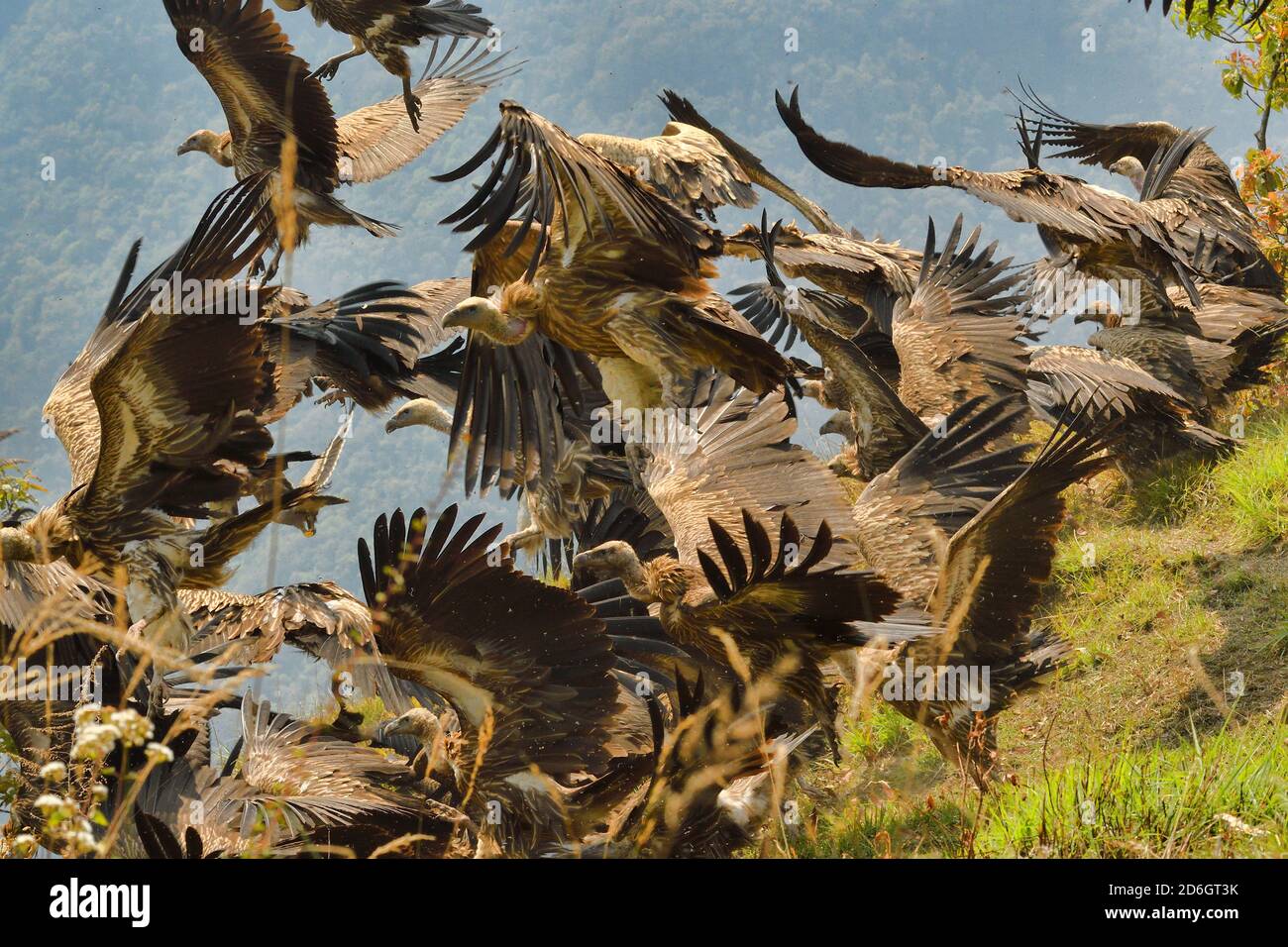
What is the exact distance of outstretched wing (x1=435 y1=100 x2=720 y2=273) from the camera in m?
4.84

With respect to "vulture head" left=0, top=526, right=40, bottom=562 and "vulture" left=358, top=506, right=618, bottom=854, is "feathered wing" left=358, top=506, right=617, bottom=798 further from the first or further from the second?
"vulture head" left=0, top=526, right=40, bottom=562

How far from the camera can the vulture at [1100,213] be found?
6.42 m

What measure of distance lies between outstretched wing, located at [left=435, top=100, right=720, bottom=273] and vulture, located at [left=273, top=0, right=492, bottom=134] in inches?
113

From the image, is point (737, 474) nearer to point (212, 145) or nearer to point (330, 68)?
point (330, 68)

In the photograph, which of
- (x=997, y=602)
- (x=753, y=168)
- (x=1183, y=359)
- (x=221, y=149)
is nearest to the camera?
(x=997, y=602)

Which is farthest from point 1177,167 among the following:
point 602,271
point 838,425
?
point 602,271

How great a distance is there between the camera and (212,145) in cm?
972

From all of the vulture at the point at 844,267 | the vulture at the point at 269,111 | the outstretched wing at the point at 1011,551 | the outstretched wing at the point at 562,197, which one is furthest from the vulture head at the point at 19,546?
the vulture at the point at 844,267

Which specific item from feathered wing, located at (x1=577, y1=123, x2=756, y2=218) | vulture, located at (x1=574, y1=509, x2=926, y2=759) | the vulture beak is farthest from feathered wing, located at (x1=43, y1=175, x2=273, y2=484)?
vulture, located at (x1=574, y1=509, x2=926, y2=759)

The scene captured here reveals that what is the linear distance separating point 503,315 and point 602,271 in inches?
20.7

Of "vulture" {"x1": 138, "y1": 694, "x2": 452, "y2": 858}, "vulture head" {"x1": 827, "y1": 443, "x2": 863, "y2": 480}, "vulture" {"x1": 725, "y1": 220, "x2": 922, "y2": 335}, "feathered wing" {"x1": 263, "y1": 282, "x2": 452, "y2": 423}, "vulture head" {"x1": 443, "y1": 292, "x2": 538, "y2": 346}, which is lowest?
"vulture" {"x1": 138, "y1": 694, "x2": 452, "y2": 858}

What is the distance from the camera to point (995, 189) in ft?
21.0

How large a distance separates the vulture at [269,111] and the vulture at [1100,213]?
306 centimetres

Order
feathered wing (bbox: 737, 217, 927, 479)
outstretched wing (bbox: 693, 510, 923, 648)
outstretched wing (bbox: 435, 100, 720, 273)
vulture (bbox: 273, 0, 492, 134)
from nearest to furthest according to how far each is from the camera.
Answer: outstretched wing (bbox: 693, 510, 923, 648) < outstretched wing (bbox: 435, 100, 720, 273) < feathered wing (bbox: 737, 217, 927, 479) < vulture (bbox: 273, 0, 492, 134)
